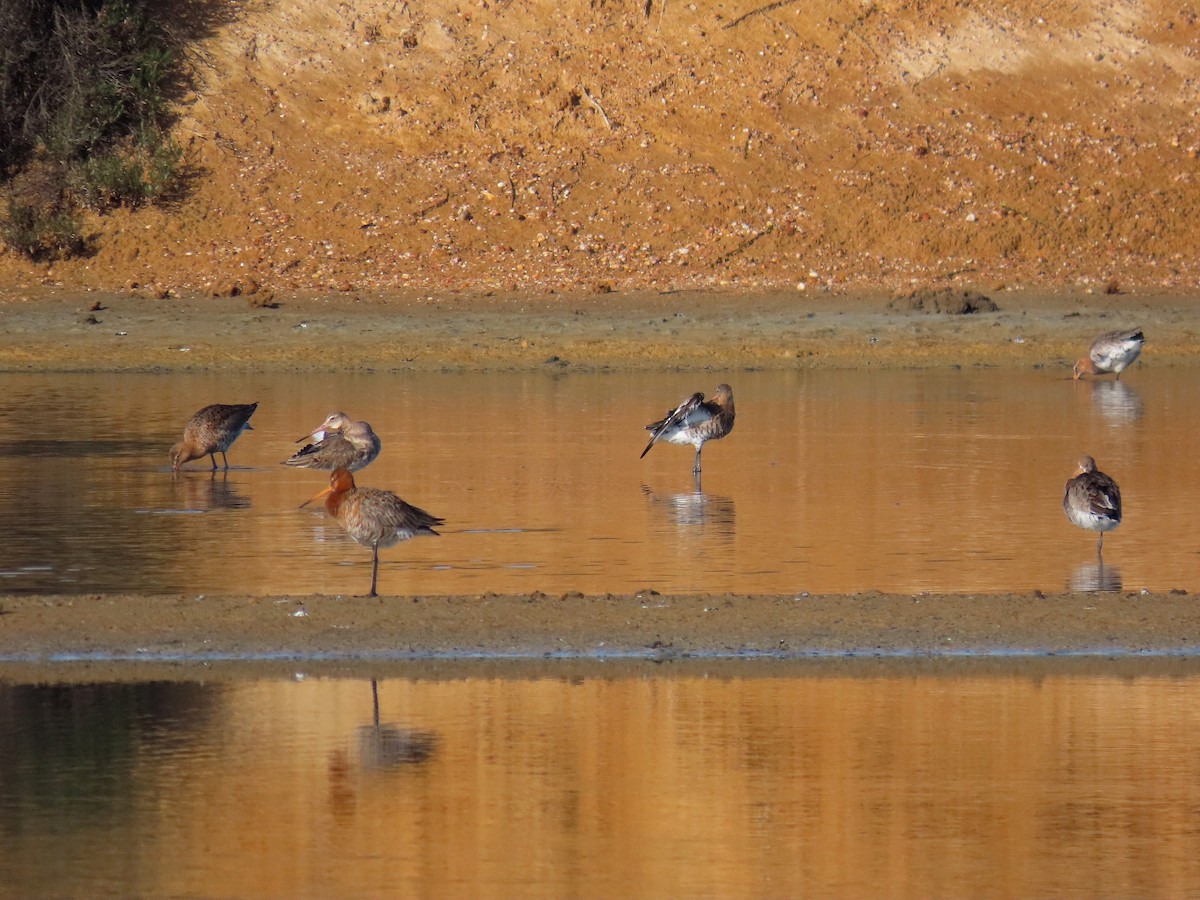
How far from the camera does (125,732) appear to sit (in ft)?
29.4

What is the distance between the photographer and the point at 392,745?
28.9ft

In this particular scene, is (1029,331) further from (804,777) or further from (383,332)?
(804,777)

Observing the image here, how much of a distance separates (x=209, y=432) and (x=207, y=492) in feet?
2.43

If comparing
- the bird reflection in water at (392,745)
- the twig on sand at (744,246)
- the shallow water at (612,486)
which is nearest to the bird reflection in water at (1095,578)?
the shallow water at (612,486)

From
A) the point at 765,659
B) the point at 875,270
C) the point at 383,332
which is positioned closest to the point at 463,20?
the point at 875,270

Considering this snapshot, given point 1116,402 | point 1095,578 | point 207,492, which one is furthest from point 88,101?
point 1095,578

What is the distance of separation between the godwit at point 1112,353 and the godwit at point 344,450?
12.0 meters

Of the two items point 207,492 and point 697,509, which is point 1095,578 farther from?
point 207,492

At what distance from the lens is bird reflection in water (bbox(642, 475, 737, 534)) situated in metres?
15.0

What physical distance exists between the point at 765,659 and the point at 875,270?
80.7 ft

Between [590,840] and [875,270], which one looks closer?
[590,840]

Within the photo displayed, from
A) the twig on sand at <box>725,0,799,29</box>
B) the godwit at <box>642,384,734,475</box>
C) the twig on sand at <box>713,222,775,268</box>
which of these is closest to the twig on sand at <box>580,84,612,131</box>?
the twig on sand at <box>725,0,799,29</box>

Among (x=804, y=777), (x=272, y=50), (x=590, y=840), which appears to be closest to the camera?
(x=590, y=840)

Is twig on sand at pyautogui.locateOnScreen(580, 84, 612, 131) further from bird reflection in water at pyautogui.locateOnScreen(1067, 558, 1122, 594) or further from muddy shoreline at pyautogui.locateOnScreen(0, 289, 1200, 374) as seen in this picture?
bird reflection in water at pyautogui.locateOnScreen(1067, 558, 1122, 594)
